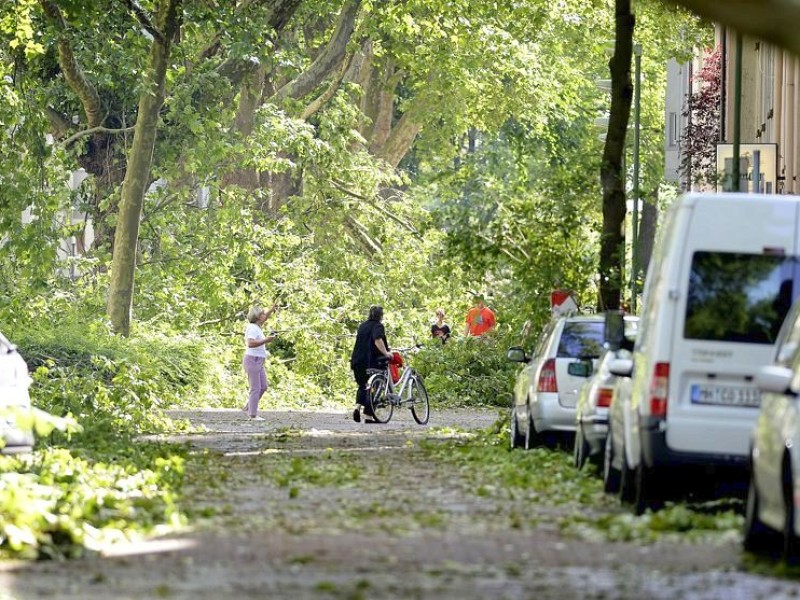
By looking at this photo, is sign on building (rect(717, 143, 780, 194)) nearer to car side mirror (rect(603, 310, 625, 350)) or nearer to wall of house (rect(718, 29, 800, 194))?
wall of house (rect(718, 29, 800, 194))

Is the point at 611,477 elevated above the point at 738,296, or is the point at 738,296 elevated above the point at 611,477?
the point at 738,296

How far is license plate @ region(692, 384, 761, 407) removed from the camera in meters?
13.2

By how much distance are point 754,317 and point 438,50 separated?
101 ft

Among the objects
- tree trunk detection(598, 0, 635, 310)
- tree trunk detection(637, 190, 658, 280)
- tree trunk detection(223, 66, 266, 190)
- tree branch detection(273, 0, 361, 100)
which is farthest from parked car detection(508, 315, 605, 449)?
tree branch detection(273, 0, 361, 100)

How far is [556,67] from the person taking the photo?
165 ft

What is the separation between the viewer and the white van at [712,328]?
1308cm

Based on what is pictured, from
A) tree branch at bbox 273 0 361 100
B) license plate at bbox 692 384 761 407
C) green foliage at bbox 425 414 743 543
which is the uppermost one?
tree branch at bbox 273 0 361 100

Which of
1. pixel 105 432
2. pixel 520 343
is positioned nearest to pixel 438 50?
pixel 520 343

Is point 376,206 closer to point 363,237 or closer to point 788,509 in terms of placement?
point 363,237

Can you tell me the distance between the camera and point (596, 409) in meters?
17.0

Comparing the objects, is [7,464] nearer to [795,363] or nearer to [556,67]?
[795,363]

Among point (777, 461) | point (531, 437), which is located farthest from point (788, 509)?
point (531, 437)

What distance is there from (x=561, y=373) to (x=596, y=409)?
3.33 m

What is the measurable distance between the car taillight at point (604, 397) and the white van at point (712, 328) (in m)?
3.24
